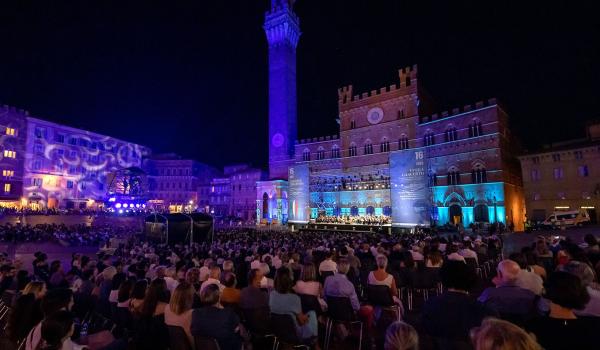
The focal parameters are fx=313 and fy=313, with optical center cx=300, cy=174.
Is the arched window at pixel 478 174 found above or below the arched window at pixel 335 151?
below

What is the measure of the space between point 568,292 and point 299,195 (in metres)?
42.6

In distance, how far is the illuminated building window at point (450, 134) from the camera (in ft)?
107

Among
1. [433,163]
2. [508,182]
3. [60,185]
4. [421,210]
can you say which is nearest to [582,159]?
[508,182]

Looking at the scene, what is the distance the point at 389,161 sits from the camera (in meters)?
37.6

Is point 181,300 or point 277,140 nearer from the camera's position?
point 181,300

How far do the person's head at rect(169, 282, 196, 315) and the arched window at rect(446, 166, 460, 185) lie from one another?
108 ft

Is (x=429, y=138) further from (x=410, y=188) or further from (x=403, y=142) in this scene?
(x=410, y=188)

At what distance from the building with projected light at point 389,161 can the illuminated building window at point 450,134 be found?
0.10 m

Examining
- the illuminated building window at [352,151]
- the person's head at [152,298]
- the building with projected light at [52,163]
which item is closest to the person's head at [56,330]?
the person's head at [152,298]

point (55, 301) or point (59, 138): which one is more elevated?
point (59, 138)

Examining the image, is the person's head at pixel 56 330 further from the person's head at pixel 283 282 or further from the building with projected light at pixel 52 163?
the building with projected light at pixel 52 163

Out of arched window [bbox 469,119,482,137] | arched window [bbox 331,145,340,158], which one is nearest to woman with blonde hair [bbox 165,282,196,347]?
arched window [bbox 469,119,482,137]

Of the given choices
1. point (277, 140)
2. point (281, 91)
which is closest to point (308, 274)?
point (277, 140)

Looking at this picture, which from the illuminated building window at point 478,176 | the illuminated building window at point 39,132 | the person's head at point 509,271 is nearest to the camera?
the person's head at point 509,271
